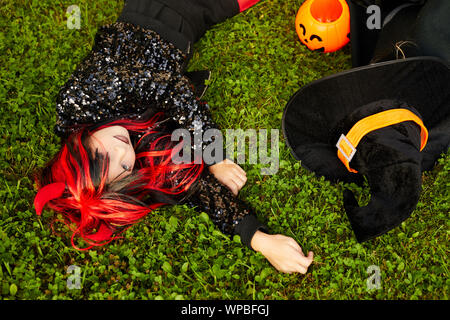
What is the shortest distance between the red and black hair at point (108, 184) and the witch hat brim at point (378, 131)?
847 millimetres

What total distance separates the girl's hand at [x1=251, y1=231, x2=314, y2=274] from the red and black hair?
648mm

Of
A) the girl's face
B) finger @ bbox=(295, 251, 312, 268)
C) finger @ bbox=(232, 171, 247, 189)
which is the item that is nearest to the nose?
the girl's face

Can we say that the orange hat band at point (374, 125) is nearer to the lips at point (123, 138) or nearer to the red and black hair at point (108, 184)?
the red and black hair at point (108, 184)

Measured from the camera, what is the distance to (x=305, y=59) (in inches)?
134

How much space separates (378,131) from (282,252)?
962 mm

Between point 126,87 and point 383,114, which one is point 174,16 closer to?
point 126,87

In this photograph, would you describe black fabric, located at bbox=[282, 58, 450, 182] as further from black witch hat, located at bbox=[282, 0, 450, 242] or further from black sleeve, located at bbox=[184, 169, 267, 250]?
black sleeve, located at bbox=[184, 169, 267, 250]

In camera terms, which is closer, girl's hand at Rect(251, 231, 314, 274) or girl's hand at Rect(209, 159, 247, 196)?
girl's hand at Rect(251, 231, 314, 274)

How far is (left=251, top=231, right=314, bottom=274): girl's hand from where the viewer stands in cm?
256

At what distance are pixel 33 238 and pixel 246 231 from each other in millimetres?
1477

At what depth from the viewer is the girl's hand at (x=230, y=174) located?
Result: 2.92 meters

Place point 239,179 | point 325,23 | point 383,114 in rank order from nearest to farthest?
point 383,114 < point 239,179 < point 325,23

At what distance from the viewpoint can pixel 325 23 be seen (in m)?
3.08

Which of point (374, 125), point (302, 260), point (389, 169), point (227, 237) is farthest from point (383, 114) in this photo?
point (227, 237)
